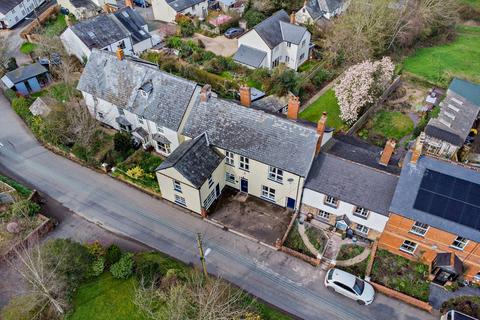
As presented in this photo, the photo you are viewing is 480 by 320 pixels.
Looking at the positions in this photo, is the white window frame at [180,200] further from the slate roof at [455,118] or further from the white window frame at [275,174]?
the slate roof at [455,118]

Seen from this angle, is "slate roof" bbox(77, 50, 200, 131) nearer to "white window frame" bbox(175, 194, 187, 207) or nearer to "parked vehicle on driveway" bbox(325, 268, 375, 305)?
"white window frame" bbox(175, 194, 187, 207)

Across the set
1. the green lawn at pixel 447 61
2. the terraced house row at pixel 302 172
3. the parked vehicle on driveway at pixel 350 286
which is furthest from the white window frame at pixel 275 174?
the green lawn at pixel 447 61

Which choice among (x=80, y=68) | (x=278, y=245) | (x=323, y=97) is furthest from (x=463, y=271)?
(x=80, y=68)

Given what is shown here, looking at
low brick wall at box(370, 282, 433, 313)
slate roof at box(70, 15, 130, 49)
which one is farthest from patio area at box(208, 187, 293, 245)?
slate roof at box(70, 15, 130, 49)

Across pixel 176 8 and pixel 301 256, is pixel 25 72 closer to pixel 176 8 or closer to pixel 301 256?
pixel 176 8

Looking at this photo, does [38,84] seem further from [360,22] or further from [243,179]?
[360,22]
